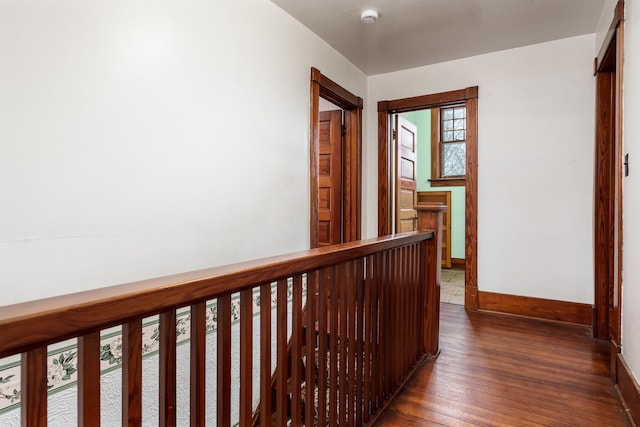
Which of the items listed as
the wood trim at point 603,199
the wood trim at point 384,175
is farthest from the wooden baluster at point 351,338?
the wood trim at point 384,175

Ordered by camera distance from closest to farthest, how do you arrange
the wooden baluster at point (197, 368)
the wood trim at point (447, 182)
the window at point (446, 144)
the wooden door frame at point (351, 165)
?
the wooden baluster at point (197, 368) → the wooden door frame at point (351, 165) → the wood trim at point (447, 182) → the window at point (446, 144)

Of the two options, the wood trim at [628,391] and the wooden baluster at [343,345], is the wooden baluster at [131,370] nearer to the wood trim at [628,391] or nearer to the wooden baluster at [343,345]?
the wooden baluster at [343,345]

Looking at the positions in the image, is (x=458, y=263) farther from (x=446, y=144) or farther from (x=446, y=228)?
(x=446, y=144)

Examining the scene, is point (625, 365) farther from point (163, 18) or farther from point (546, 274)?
point (163, 18)

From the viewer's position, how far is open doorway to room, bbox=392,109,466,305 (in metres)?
5.52

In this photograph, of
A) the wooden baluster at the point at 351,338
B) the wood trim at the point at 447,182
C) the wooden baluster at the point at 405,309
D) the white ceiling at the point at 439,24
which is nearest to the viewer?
the wooden baluster at the point at 351,338

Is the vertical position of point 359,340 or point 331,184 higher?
point 331,184

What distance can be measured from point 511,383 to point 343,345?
120 cm

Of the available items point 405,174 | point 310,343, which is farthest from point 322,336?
point 405,174

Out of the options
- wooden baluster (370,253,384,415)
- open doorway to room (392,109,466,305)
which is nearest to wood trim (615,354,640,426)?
wooden baluster (370,253,384,415)

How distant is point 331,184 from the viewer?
148 inches

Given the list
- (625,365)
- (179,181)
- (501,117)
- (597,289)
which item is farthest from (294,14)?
(597,289)

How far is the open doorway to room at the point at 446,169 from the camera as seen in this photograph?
217 inches

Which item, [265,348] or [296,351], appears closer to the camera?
[265,348]
